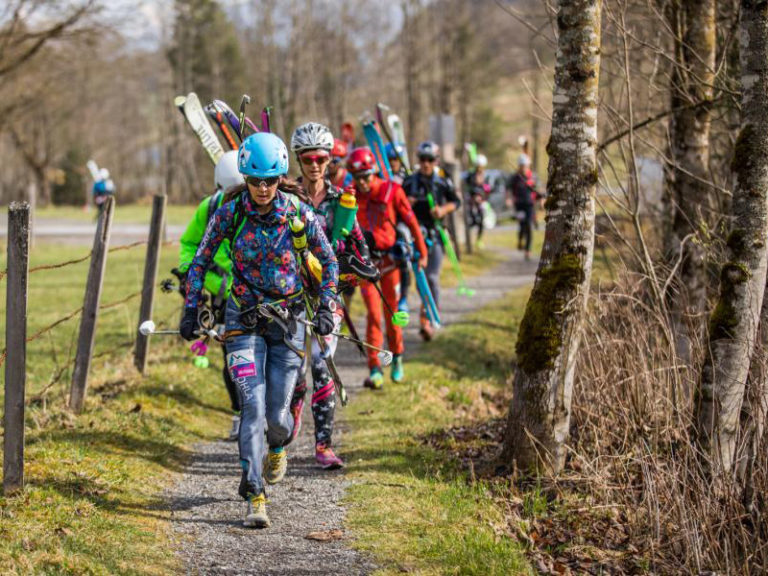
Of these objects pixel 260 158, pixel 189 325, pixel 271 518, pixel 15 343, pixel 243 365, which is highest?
pixel 260 158

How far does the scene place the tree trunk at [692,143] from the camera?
786 cm

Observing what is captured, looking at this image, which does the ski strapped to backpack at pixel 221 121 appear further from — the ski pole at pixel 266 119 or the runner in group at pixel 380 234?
the runner in group at pixel 380 234

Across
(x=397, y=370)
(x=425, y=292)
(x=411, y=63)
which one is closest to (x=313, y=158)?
(x=397, y=370)

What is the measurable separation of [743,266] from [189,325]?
3.22 m

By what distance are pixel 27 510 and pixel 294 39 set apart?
30965 mm

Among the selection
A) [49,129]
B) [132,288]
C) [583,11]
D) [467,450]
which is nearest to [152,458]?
[467,450]

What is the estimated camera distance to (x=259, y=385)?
5.33 m

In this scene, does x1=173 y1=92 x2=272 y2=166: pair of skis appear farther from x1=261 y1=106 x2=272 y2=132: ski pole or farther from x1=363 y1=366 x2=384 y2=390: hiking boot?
x1=363 y1=366 x2=384 y2=390: hiking boot

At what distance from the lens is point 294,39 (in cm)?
3419

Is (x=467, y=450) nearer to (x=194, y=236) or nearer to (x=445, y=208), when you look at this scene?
(x=194, y=236)

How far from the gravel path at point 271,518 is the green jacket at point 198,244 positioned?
4.05ft

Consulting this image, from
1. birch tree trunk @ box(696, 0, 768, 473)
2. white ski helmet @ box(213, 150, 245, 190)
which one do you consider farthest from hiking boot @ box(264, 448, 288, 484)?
birch tree trunk @ box(696, 0, 768, 473)

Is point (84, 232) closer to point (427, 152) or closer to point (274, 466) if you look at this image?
point (427, 152)

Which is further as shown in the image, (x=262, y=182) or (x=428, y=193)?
(x=428, y=193)
